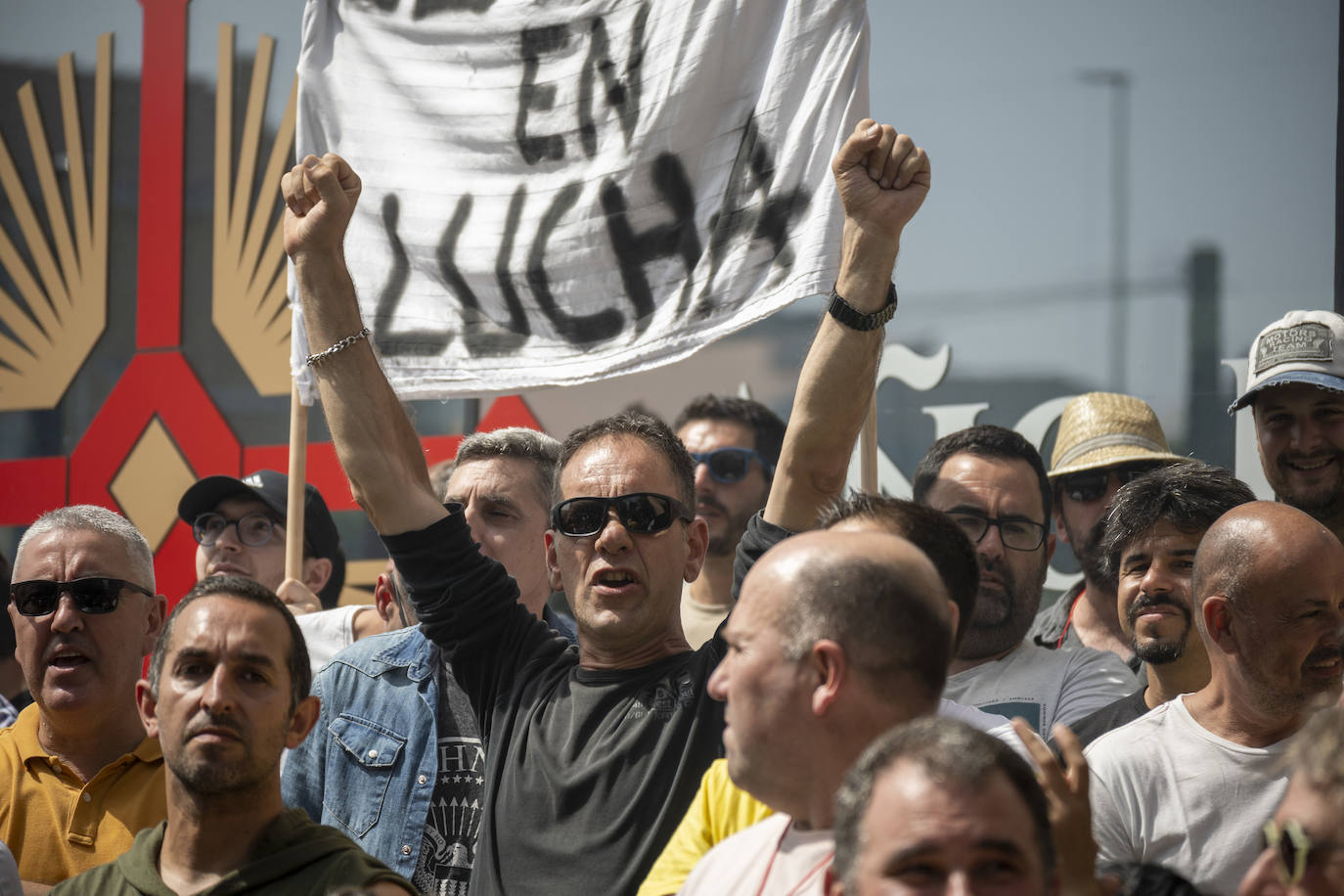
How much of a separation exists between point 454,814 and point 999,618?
142 centimetres

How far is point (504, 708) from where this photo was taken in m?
3.20

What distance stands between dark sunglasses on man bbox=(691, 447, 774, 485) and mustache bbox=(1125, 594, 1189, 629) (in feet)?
4.66

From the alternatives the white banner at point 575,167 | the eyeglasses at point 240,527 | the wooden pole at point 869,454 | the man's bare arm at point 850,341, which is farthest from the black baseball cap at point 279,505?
the man's bare arm at point 850,341

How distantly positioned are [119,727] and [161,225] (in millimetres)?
4251

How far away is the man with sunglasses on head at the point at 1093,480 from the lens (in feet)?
13.5

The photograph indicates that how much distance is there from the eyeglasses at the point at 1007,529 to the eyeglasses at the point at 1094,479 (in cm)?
43

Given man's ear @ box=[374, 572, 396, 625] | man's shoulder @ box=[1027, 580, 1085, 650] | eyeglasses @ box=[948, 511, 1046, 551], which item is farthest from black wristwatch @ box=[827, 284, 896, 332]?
man's ear @ box=[374, 572, 396, 625]

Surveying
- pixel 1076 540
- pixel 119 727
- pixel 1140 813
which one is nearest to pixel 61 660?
pixel 119 727

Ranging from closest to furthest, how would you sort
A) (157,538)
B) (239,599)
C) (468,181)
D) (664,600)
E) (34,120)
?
(239,599) < (664,600) < (468,181) < (157,538) < (34,120)

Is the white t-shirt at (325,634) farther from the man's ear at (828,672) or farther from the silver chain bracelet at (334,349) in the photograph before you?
the man's ear at (828,672)

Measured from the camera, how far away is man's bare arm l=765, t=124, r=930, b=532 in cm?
289

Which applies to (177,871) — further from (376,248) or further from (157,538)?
(157,538)

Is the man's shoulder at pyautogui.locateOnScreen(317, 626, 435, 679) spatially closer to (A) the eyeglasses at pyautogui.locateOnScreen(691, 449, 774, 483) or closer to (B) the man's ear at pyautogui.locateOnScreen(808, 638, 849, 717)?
(A) the eyeglasses at pyautogui.locateOnScreen(691, 449, 774, 483)

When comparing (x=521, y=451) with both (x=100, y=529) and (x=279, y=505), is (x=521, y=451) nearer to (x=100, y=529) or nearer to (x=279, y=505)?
(x=100, y=529)
